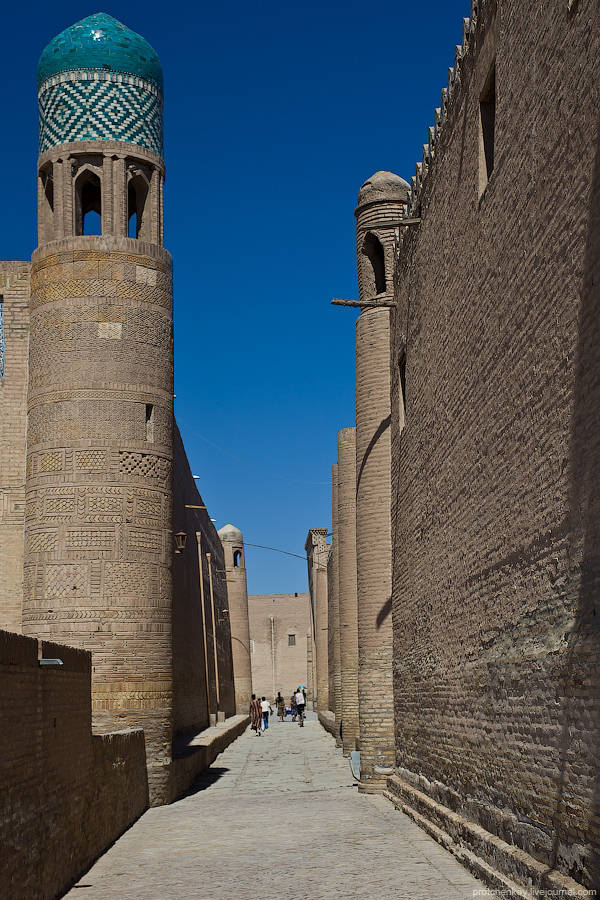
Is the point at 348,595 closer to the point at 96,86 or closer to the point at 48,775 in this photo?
the point at 96,86

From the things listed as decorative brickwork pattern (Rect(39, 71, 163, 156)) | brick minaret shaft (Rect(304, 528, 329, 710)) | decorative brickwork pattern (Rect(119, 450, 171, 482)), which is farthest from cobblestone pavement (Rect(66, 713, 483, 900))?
brick minaret shaft (Rect(304, 528, 329, 710))

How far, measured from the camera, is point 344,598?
888 inches

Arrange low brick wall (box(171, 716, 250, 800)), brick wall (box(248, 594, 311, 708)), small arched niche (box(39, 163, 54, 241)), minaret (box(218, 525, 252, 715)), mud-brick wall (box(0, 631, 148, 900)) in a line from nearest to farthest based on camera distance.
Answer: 1. mud-brick wall (box(0, 631, 148, 900))
2. low brick wall (box(171, 716, 250, 800))
3. small arched niche (box(39, 163, 54, 241))
4. minaret (box(218, 525, 252, 715))
5. brick wall (box(248, 594, 311, 708))

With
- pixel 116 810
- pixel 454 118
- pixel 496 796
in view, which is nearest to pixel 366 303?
pixel 454 118

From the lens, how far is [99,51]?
14867mm

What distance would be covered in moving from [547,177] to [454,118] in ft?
12.0

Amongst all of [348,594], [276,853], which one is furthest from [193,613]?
[276,853]

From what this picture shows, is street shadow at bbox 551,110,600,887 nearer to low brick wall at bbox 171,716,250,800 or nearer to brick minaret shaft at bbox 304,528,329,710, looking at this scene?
low brick wall at bbox 171,716,250,800

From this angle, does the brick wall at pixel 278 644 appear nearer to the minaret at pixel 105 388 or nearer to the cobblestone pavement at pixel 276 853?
the cobblestone pavement at pixel 276 853

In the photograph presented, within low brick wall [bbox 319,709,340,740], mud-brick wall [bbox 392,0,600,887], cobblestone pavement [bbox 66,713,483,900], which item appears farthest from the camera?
low brick wall [bbox 319,709,340,740]

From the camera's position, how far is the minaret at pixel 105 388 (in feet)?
44.0

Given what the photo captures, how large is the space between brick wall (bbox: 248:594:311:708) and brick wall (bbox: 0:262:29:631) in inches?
1741

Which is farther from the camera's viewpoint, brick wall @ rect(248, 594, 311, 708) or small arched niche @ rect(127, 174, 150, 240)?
brick wall @ rect(248, 594, 311, 708)

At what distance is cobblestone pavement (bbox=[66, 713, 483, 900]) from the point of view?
311 inches
